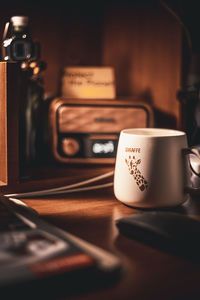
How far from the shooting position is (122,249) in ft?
1.65

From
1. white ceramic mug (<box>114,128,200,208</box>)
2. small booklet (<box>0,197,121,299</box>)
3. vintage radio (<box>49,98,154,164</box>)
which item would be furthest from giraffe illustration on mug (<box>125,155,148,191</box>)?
vintage radio (<box>49,98,154,164</box>)

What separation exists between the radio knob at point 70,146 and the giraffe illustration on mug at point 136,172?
40 centimetres

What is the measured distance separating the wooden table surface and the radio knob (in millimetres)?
263

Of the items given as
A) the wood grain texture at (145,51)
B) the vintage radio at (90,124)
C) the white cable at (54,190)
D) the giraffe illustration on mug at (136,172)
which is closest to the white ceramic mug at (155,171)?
the giraffe illustration on mug at (136,172)

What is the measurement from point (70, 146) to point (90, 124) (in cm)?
7

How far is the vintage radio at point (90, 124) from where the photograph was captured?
3.43ft

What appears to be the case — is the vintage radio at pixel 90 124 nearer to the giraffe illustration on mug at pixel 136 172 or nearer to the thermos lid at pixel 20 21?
the thermos lid at pixel 20 21

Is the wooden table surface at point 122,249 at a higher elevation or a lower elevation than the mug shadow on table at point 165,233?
lower

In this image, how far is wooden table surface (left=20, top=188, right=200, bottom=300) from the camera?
0.40 metres

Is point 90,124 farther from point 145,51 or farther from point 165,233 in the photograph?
point 165,233

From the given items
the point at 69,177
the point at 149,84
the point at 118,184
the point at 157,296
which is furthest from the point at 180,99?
the point at 157,296

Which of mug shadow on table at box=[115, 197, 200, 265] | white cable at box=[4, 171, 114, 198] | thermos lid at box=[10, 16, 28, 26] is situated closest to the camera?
mug shadow on table at box=[115, 197, 200, 265]

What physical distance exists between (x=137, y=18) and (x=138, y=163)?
2.46 ft

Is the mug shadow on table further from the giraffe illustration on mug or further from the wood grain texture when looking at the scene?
the wood grain texture
